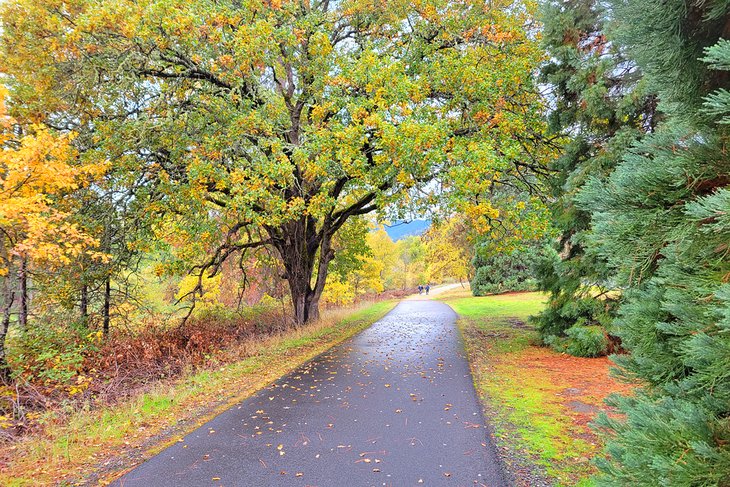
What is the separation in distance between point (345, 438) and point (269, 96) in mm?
7635

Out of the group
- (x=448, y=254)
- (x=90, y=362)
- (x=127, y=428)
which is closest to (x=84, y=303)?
(x=90, y=362)

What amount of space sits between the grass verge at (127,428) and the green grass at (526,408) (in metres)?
3.90

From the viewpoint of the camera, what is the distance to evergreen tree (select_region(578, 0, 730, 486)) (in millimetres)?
1464

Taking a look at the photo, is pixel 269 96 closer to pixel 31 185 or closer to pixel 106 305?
pixel 31 185

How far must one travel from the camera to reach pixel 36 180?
6.02 metres

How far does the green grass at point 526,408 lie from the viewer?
3.76m

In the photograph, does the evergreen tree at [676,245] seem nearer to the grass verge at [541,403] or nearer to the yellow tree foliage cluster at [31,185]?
the grass verge at [541,403]

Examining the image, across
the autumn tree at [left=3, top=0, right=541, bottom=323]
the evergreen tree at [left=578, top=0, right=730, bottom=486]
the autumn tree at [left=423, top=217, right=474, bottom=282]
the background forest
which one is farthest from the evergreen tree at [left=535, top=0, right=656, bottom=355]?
the autumn tree at [left=423, top=217, right=474, bottom=282]

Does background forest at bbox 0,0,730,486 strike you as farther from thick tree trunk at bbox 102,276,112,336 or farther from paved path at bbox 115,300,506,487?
paved path at bbox 115,300,506,487

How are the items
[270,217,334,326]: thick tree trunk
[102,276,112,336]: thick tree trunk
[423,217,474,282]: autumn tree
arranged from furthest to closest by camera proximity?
[423,217,474,282]: autumn tree → [270,217,334,326]: thick tree trunk → [102,276,112,336]: thick tree trunk

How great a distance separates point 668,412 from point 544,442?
2942mm

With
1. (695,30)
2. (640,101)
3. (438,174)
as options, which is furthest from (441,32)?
(695,30)

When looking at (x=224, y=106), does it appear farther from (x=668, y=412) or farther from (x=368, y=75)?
(x=668, y=412)

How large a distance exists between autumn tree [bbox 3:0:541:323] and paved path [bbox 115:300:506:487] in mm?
3997
